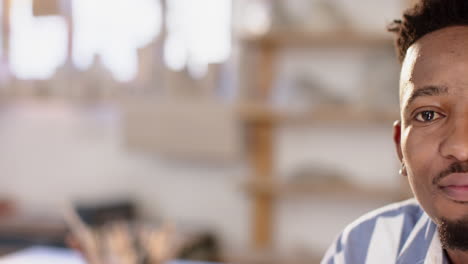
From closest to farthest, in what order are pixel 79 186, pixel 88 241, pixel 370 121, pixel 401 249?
pixel 401 249 → pixel 88 241 → pixel 370 121 → pixel 79 186

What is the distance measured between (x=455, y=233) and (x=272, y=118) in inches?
86.4

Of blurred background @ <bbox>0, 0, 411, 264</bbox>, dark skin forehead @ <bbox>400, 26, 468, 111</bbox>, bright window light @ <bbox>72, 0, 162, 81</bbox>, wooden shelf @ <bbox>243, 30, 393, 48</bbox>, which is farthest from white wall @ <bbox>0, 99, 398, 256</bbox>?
dark skin forehead @ <bbox>400, 26, 468, 111</bbox>

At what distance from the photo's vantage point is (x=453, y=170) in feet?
2.29

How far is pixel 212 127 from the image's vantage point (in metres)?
2.92

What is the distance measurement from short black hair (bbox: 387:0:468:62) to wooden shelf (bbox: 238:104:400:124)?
182 cm

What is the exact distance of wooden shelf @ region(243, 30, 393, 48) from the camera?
8.95 feet

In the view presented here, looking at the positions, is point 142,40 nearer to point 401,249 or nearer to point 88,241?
point 88,241

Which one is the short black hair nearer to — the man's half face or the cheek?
the man's half face

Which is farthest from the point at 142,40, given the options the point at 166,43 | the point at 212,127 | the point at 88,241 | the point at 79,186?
the point at 88,241

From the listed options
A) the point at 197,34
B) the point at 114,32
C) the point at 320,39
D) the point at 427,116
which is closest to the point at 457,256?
the point at 427,116

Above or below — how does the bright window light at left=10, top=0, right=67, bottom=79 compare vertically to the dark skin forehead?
above

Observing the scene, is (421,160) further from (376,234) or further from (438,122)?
(376,234)

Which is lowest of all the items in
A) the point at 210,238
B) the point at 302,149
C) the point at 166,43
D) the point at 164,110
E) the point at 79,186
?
the point at 210,238

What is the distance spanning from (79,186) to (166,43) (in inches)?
39.4
